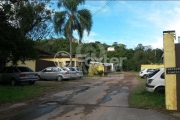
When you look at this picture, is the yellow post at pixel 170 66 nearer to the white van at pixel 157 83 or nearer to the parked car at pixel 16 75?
the white van at pixel 157 83

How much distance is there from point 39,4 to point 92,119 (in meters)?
13.5

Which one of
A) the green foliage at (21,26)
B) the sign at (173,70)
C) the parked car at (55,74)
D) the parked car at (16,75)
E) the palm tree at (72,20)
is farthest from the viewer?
the palm tree at (72,20)

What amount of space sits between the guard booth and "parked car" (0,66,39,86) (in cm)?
1206

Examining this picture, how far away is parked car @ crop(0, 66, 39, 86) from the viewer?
1819cm

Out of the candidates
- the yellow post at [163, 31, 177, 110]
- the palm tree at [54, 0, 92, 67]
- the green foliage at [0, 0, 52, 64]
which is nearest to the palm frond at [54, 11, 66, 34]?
the palm tree at [54, 0, 92, 67]

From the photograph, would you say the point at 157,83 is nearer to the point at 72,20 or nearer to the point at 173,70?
the point at 173,70

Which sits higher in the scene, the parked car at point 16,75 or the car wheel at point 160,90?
the parked car at point 16,75

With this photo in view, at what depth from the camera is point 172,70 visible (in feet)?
30.6

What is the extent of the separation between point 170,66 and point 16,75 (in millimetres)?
12570

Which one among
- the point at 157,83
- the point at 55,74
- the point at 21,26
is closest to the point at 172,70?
the point at 157,83

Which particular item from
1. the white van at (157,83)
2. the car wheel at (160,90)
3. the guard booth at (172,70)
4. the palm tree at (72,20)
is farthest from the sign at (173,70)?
the palm tree at (72,20)

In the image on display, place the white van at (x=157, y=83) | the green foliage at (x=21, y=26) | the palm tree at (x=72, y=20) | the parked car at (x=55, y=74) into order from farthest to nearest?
the palm tree at (x=72, y=20) < the parked car at (x=55, y=74) < the green foliage at (x=21, y=26) < the white van at (x=157, y=83)

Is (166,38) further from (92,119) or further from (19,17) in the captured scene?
(19,17)

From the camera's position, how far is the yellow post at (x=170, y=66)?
9.30 metres
